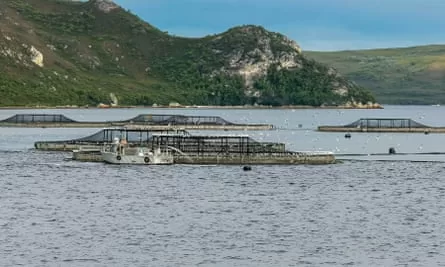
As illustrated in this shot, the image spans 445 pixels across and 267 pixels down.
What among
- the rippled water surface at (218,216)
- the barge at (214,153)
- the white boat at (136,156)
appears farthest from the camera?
the barge at (214,153)

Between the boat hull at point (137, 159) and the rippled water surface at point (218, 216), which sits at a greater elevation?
the boat hull at point (137, 159)

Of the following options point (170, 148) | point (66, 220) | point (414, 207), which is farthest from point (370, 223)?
point (170, 148)

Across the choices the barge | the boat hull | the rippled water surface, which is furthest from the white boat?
the rippled water surface

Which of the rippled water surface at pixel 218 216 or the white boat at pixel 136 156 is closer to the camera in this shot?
the rippled water surface at pixel 218 216

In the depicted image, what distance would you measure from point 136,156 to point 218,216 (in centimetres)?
5029

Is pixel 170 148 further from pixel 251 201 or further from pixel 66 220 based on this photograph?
pixel 66 220

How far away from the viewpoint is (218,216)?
91.7 m

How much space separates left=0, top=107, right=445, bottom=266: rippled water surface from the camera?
237ft

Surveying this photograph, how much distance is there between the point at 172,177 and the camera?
412 ft

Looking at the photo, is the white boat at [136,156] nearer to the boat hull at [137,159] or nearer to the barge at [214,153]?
the boat hull at [137,159]

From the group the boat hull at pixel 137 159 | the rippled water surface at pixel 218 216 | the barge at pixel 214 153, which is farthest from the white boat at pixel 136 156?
the rippled water surface at pixel 218 216

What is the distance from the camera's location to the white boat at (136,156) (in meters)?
141

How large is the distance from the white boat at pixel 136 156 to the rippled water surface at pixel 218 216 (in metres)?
2.50

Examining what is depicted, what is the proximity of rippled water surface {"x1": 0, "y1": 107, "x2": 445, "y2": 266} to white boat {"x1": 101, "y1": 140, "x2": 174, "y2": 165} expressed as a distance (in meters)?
2.50
